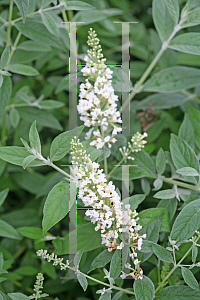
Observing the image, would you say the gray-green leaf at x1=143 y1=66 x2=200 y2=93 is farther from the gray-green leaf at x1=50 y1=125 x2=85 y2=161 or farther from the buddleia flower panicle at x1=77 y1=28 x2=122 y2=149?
the gray-green leaf at x1=50 y1=125 x2=85 y2=161

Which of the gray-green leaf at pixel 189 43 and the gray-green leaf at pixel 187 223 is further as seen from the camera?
the gray-green leaf at pixel 189 43

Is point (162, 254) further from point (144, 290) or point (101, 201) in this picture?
point (101, 201)

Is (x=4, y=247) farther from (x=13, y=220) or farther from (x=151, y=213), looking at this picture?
(x=151, y=213)

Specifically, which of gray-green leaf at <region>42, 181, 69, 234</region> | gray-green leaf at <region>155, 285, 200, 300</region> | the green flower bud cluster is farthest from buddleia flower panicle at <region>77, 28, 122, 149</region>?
gray-green leaf at <region>155, 285, 200, 300</region>

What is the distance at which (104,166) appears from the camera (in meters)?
0.76

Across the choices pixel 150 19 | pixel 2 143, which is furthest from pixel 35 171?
pixel 150 19

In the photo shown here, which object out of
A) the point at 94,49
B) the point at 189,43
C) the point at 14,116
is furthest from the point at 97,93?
the point at 14,116

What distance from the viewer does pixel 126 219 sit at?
600 mm

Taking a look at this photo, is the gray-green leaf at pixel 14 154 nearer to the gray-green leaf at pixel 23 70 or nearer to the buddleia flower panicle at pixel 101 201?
the buddleia flower panicle at pixel 101 201

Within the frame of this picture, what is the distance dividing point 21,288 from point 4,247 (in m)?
0.15

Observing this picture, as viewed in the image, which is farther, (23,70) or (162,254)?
(23,70)

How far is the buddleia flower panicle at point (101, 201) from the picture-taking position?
1.80ft

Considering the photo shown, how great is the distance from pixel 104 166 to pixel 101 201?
0.22 m

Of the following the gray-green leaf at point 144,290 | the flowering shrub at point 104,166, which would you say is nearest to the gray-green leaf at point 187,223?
the flowering shrub at point 104,166
